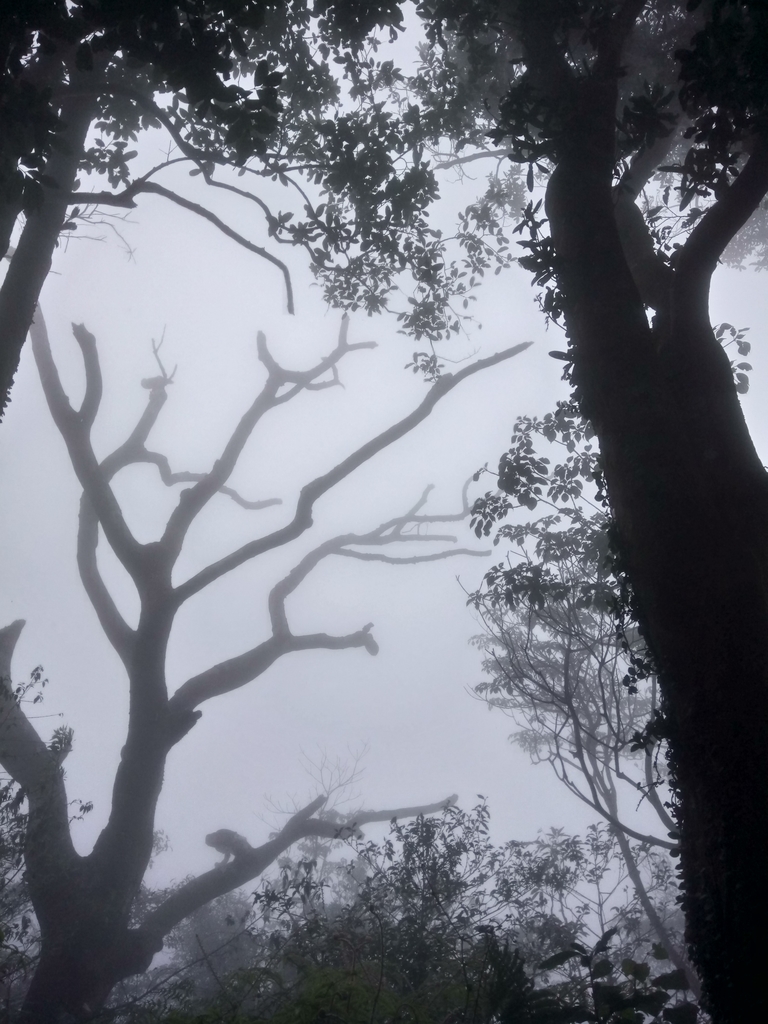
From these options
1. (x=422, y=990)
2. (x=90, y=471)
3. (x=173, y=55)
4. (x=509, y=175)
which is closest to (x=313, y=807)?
(x=90, y=471)

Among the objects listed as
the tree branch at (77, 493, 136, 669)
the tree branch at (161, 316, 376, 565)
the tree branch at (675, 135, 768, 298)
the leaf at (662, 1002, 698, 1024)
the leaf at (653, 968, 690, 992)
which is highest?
the tree branch at (161, 316, 376, 565)

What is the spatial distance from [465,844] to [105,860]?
464 centimetres

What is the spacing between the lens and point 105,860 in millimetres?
9117

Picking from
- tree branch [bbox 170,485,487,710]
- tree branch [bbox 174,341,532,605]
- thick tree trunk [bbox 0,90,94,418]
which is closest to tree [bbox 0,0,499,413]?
thick tree trunk [bbox 0,90,94,418]

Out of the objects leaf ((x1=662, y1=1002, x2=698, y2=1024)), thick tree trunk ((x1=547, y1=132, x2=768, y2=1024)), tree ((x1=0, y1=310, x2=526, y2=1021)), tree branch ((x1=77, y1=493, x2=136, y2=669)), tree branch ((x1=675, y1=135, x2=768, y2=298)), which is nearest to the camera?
thick tree trunk ((x1=547, y1=132, x2=768, y2=1024))

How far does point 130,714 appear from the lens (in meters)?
10.3

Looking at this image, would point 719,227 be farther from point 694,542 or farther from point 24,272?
point 24,272

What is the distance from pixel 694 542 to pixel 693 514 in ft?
0.43

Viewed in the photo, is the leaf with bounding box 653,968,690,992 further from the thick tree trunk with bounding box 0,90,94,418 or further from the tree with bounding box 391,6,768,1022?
the thick tree trunk with bounding box 0,90,94,418

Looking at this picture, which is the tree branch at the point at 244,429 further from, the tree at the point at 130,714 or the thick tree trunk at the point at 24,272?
the thick tree trunk at the point at 24,272

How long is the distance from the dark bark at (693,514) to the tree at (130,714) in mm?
7619

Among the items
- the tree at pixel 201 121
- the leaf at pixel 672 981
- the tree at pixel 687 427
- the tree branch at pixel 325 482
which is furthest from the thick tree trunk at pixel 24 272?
the tree branch at pixel 325 482

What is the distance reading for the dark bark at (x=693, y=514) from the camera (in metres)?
2.18

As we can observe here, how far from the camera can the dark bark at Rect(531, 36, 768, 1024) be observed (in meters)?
2.18
